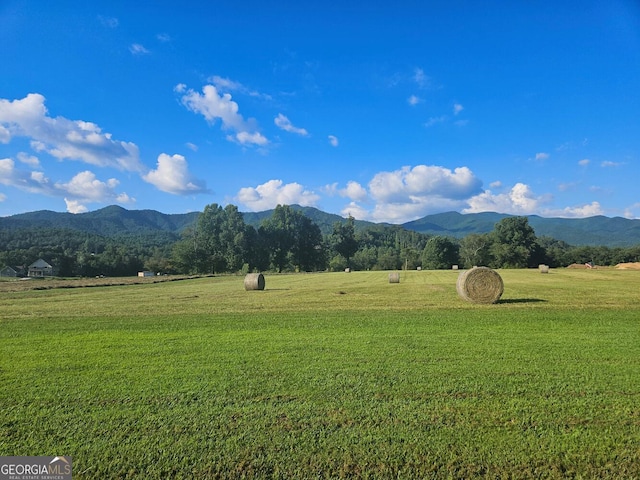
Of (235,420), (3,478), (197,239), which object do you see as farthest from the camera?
(197,239)

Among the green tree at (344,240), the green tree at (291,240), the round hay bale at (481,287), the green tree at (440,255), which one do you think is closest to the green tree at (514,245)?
the green tree at (440,255)

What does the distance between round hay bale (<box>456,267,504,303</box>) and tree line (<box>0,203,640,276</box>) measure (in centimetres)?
6657

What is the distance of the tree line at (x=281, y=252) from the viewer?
8275 cm

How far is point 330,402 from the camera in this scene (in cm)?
567

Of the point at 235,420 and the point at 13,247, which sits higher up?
the point at 13,247

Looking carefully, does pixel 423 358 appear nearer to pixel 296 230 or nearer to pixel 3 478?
pixel 3 478

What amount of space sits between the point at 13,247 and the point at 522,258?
140 meters

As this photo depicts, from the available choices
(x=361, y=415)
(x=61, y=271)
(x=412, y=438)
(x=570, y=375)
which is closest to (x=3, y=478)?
(x=361, y=415)

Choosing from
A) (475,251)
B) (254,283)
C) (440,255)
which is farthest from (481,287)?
(475,251)

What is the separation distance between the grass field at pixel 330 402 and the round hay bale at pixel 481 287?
6636 mm

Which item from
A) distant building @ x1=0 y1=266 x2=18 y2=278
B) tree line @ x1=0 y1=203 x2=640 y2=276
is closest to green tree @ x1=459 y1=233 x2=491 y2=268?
tree line @ x1=0 y1=203 x2=640 y2=276

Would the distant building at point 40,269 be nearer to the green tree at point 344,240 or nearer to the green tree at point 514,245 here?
the green tree at point 344,240

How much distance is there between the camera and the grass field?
4148mm

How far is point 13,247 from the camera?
114m
